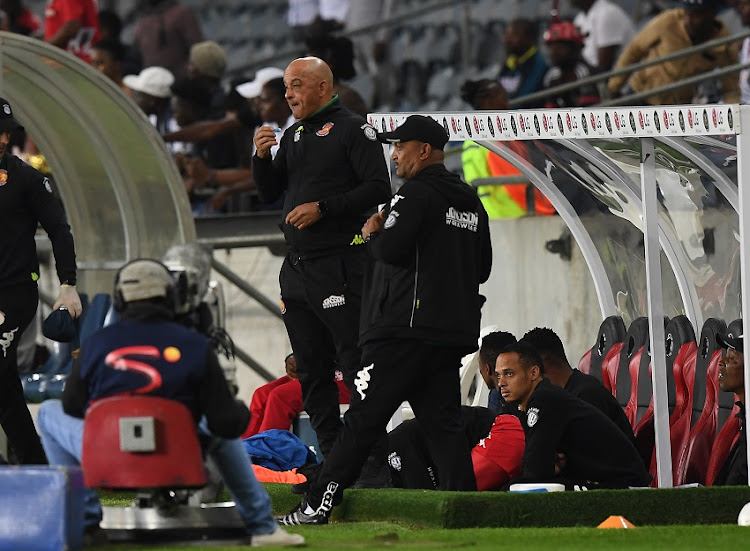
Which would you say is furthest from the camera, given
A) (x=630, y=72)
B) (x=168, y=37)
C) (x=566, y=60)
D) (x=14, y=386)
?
(x=168, y=37)

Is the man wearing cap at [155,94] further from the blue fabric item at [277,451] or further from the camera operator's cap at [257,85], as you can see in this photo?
the blue fabric item at [277,451]

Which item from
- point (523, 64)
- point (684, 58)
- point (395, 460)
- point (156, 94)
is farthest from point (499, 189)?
point (395, 460)

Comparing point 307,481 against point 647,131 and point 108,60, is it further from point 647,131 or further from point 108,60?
point 108,60

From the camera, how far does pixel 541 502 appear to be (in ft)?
27.4

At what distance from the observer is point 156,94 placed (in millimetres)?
16594

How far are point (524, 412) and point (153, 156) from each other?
5620 mm

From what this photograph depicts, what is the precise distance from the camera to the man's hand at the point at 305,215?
8.73m

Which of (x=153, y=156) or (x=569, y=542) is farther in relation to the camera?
(x=153, y=156)

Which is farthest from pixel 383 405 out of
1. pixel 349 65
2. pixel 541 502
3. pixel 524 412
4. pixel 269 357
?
pixel 269 357

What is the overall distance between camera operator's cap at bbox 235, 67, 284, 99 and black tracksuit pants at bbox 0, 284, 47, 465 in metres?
6.27

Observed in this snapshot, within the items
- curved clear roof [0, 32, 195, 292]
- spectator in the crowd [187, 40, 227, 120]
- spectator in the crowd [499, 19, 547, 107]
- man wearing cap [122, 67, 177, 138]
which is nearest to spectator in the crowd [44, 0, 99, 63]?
man wearing cap [122, 67, 177, 138]

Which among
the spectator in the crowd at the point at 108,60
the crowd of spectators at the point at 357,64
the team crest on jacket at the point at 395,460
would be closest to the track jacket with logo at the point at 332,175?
the team crest on jacket at the point at 395,460

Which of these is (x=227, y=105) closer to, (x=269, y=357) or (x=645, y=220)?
(x=269, y=357)

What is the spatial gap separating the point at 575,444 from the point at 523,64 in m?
7.78
